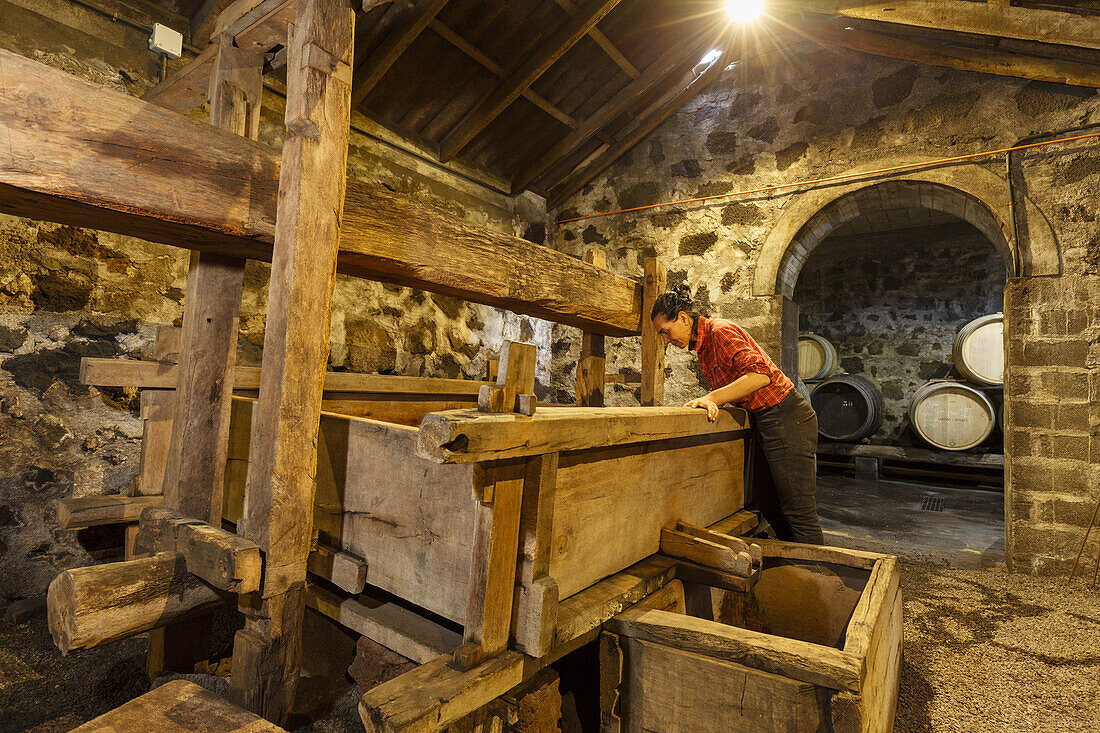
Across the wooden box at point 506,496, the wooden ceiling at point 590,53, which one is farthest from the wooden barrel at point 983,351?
the wooden box at point 506,496

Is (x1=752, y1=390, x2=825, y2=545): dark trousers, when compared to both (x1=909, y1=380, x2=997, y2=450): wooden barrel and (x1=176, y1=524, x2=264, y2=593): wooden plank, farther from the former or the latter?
(x1=909, y1=380, x2=997, y2=450): wooden barrel

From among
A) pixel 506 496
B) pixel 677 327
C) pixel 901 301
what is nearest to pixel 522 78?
pixel 677 327

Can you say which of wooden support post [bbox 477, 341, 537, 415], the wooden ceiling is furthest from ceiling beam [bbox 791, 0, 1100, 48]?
Answer: wooden support post [bbox 477, 341, 537, 415]

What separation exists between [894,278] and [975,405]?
2614 millimetres

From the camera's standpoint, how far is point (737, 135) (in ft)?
16.5

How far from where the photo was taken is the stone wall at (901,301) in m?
7.28

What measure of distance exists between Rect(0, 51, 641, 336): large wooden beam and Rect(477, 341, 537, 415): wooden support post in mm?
666

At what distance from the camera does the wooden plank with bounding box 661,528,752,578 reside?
171 cm

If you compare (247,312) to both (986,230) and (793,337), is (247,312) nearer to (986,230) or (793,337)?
(793,337)

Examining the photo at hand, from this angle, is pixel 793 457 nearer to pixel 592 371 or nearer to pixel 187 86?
pixel 592 371

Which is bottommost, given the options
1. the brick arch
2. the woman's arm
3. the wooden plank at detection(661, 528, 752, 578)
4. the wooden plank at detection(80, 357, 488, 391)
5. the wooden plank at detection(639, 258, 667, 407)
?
the wooden plank at detection(661, 528, 752, 578)

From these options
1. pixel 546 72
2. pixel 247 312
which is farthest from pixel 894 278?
pixel 247 312

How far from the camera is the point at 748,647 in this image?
1.32 meters

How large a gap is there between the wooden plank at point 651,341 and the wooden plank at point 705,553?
1197 mm
